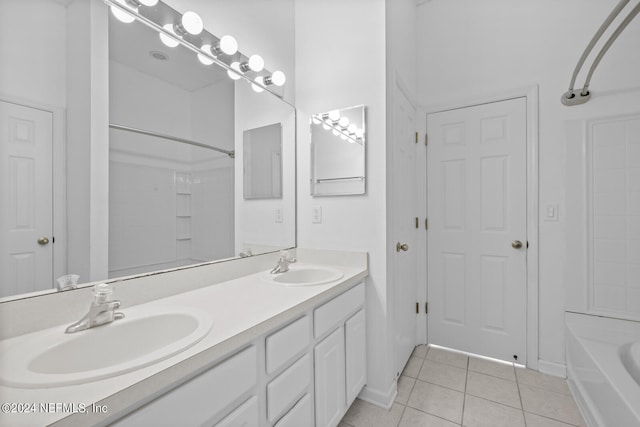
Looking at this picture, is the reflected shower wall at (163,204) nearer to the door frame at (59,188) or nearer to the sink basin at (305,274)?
the door frame at (59,188)

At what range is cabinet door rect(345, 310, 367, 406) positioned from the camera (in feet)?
4.76

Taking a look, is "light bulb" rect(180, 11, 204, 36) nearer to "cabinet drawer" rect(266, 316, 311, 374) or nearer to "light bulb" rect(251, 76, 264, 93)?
"light bulb" rect(251, 76, 264, 93)

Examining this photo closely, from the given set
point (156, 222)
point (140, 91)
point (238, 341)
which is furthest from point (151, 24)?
point (238, 341)

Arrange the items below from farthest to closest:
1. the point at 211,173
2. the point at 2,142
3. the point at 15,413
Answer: the point at 211,173 < the point at 2,142 < the point at 15,413

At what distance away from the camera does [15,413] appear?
0.49 m

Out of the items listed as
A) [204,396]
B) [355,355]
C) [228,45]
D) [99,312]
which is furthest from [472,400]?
[228,45]

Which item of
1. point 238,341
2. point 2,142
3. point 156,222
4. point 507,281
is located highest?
point 2,142

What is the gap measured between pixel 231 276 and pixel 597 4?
2.85 meters

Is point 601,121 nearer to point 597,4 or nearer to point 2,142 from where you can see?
point 597,4

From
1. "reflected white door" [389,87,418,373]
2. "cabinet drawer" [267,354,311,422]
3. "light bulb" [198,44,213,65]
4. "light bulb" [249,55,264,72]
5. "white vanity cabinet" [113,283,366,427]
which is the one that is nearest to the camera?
"white vanity cabinet" [113,283,366,427]

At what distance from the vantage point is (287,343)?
40.3 inches

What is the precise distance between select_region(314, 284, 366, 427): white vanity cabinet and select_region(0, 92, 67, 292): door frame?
915 millimetres

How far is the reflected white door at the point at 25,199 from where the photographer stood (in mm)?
777

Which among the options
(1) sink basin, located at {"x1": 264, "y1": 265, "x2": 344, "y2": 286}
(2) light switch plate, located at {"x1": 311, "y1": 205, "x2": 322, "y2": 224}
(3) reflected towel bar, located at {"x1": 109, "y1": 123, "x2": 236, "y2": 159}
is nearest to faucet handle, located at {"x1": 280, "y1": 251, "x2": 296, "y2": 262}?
(1) sink basin, located at {"x1": 264, "y1": 265, "x2": 344, "y2": 286}
